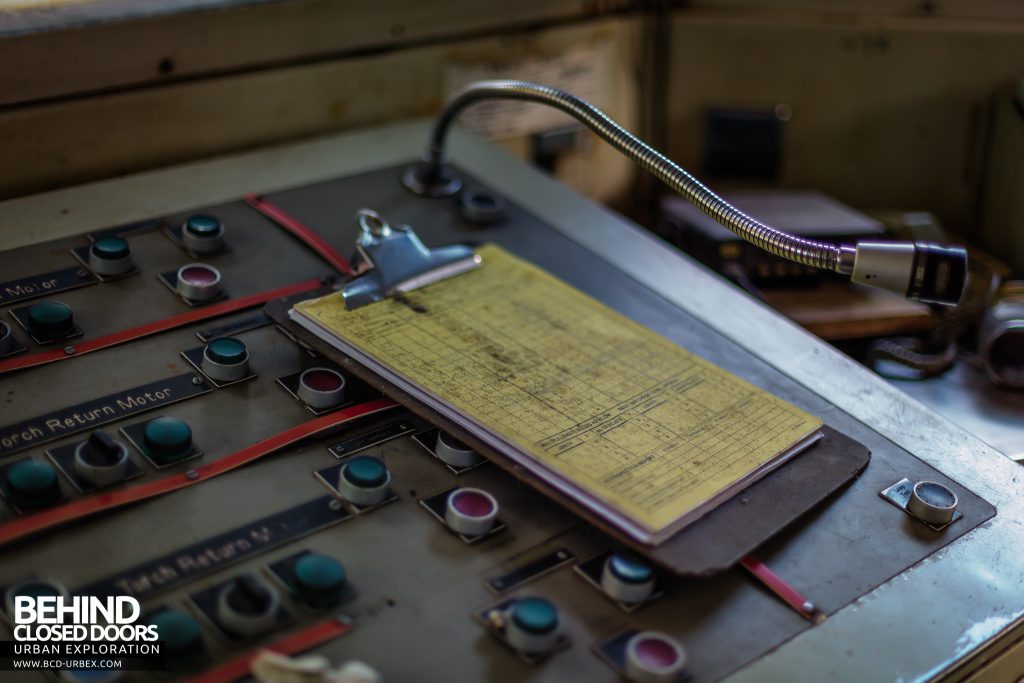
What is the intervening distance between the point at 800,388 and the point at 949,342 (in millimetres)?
435

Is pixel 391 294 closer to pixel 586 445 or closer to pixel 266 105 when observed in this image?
pixel 586 445

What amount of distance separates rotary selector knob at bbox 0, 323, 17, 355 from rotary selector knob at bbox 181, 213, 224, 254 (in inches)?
11.0

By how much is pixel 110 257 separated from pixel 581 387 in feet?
2.02

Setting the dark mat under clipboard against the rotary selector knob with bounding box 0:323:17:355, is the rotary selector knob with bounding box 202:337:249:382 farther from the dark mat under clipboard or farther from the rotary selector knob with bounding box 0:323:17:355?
the rotary selector knob with bounding box 0:323:17:355

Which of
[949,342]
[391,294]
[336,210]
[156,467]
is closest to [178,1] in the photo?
[336,210]

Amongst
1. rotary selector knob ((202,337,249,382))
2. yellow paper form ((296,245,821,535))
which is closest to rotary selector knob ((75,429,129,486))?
rotary selector knob ((202,337,249,382))

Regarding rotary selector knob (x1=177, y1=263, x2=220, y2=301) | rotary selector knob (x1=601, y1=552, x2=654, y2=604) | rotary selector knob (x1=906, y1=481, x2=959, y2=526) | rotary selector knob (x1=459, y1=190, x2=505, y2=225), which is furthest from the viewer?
rotary selector knob (x1=459, y1=190, x2=505, y2=225)

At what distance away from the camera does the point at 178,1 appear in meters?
1.61

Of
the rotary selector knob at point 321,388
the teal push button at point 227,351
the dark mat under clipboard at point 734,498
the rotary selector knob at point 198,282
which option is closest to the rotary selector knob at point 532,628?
the dark mat under clipboard at point 734,498

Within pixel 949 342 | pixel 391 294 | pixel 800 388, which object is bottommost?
pixel 949 342

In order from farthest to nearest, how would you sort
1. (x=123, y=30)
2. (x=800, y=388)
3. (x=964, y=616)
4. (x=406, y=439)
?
(x=123, y=30), (x=800, y=388), (x=406, y=439), (x=964, y=616)

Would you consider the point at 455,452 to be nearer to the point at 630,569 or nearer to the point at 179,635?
the point at 630,569

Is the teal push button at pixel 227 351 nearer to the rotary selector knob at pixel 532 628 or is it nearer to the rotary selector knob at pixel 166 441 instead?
the rotary selector knob at pixel 166 441

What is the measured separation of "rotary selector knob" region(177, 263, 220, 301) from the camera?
4.44ft
